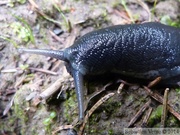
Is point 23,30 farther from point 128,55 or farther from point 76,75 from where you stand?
point 128,55

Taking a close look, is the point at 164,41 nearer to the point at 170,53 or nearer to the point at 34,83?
the point at 170,53

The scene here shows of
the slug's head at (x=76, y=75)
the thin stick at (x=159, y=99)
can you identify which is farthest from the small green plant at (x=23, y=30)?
the thin stick at (x=159, y=99)

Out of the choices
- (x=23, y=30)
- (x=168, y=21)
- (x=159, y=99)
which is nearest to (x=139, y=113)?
(x=159, y=99)

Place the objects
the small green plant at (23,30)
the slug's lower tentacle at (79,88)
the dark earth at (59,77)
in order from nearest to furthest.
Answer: the slug's lower tentacle at (79,88) < the dark earth at (59,77) < the small green plant at (23,30)

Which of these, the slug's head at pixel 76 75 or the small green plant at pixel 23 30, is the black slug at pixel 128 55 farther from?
the small green plant at pixel 23 30

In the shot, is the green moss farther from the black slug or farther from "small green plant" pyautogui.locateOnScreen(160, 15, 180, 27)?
"small green plant" pyautogui.locateOnScreen(160, 15, 180, 27)

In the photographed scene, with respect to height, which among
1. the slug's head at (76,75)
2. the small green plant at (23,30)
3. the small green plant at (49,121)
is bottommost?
the small green plant at (49,121)
